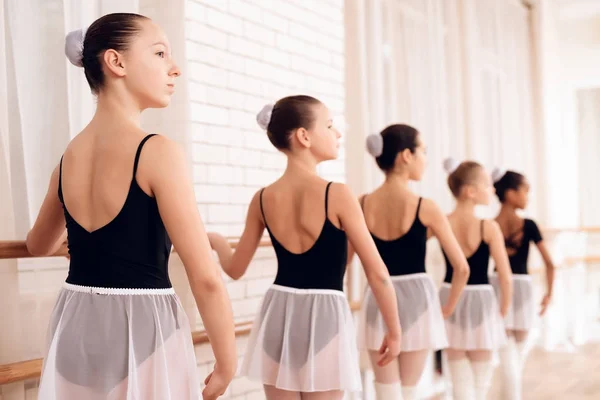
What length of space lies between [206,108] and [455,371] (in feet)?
5.98

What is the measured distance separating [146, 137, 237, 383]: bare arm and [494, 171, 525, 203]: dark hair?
10.0 feet

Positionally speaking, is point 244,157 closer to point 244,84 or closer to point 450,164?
point 244,84

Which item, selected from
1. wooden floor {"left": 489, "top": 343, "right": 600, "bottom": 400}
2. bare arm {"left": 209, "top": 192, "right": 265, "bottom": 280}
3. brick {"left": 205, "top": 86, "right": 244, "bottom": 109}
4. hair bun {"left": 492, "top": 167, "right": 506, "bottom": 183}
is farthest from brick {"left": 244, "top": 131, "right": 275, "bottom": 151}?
wooden floor {"left": 489, "top": 343, "right": 600, "bottom": 400}

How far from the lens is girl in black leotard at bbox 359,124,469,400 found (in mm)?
2684

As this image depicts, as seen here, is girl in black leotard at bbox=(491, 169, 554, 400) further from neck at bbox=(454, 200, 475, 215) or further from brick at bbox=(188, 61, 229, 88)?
brick at bbox=(188, 61, 229, 88)

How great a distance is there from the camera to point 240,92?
2.80 metres

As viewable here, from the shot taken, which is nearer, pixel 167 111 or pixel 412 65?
pixel 167 111

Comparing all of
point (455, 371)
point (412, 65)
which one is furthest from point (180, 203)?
point (412, 65)

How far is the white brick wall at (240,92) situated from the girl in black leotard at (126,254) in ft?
3.73

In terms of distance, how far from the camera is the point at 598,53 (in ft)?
24.2

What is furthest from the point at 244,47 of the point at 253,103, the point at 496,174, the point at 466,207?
the point at 496,174

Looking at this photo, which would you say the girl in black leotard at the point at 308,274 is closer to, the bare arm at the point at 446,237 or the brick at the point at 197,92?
the brick at the point at 197,92

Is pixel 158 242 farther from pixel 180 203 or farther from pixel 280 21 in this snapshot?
pixel 280 21

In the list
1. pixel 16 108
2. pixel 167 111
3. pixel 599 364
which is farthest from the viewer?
pixel 599 364
